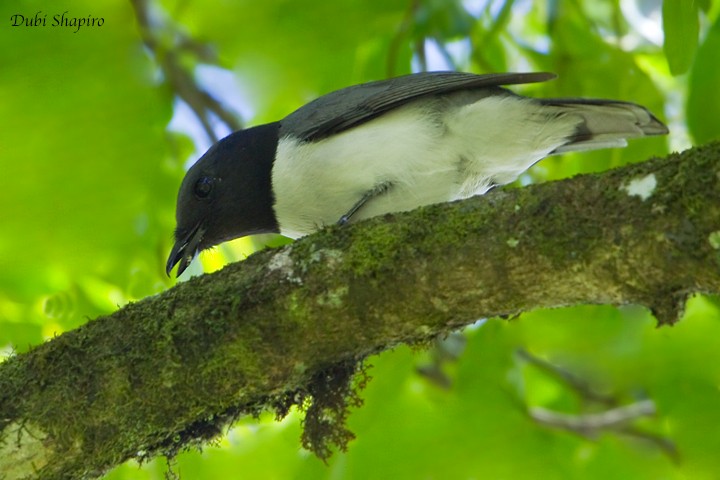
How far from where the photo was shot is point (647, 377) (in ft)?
17.4

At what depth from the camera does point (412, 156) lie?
4.29m

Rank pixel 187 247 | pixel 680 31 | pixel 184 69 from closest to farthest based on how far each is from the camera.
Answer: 1. pixel 680 31
2. pixel 187 247
3. pixel 184 69

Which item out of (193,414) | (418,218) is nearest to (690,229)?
(418,218)

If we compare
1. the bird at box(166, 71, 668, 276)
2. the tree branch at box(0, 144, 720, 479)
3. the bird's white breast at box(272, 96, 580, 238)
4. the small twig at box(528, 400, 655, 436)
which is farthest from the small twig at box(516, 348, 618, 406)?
the tree branch at box(0, 144, 720, 479)

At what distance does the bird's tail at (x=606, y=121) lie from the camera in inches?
170

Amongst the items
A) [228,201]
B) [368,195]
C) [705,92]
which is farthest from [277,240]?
[705,92]

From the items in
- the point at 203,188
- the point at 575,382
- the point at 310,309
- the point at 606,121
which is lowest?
the point at 310,309

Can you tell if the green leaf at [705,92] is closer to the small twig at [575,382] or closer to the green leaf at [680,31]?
the green leaf at [680,31]

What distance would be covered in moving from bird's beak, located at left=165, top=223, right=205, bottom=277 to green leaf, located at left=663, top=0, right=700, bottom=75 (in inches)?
101

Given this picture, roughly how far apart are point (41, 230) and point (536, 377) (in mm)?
3338

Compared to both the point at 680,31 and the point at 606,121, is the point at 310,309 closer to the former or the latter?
the point at 680,31

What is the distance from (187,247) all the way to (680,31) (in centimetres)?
270

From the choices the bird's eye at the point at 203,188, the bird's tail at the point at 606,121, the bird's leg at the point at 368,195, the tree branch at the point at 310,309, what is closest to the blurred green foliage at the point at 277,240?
the bird's tail at the point at 606,121

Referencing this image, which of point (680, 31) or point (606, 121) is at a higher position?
point (606, 121)
